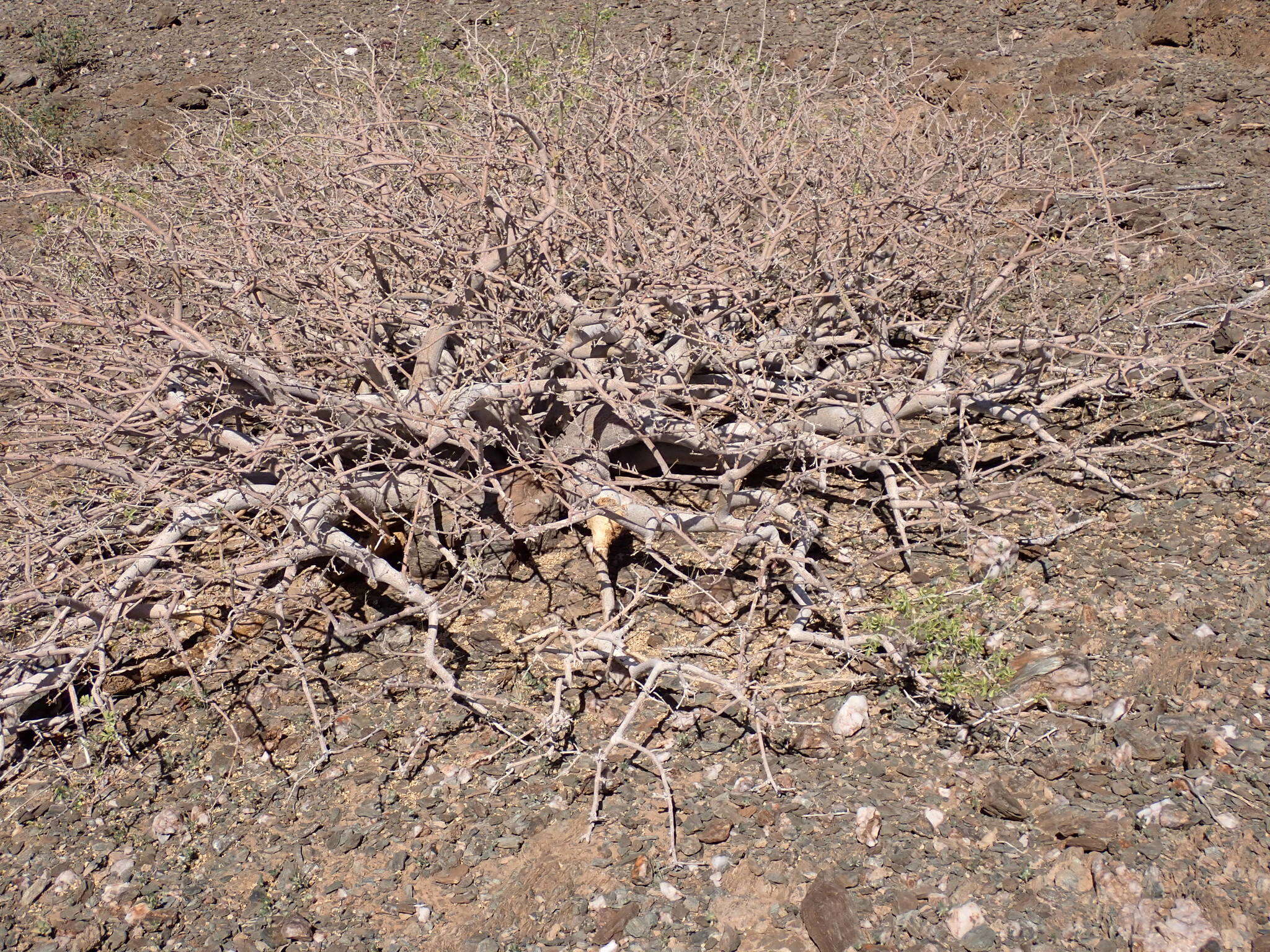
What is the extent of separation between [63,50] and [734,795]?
8512 mm

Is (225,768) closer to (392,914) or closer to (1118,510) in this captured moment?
(392,914)

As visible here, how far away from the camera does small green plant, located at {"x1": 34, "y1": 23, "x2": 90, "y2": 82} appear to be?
27.5 feet

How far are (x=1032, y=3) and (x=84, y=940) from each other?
7479mm

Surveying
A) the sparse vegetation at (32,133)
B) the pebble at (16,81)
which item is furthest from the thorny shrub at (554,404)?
the pebble at (16,81)

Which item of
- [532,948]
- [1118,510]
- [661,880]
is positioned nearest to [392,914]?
[532,948]

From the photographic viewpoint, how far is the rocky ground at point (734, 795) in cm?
237

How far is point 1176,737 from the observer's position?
2641 mm

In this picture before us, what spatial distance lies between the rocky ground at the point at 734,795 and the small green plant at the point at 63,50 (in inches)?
268

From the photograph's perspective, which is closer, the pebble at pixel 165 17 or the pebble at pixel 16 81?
the pebble at pixel 16 81

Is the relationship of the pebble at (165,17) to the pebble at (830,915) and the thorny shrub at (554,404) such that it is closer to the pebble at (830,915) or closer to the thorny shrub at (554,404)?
the thorny shrub at (554,404)

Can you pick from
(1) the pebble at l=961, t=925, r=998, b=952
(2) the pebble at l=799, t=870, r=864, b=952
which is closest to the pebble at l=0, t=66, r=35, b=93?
(2) the pebble at l=799, t=870, r=864, b=952

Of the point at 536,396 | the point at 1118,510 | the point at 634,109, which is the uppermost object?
the point at 634,109

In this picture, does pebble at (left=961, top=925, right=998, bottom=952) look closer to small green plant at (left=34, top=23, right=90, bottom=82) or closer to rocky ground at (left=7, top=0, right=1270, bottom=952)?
rocky ground at (left=7, top=0, right=1270, bottom=952)

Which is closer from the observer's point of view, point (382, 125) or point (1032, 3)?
point (382, 125)
